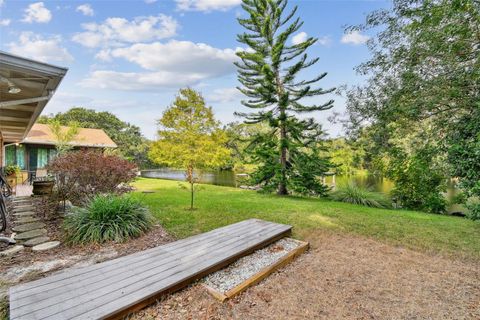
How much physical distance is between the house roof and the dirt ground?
14848mm

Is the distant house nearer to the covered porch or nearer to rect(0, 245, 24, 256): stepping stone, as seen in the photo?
the covered porch

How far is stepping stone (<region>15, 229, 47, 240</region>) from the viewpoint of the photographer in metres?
4.12

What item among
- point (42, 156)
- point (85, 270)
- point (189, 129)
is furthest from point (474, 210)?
point (42, 156)

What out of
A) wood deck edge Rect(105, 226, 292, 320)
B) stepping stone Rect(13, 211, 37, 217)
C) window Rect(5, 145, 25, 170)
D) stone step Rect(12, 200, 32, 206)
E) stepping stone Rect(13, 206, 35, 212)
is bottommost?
stepping stone Rect(13, 211, 37, 217)

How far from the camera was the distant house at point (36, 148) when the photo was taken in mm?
12984

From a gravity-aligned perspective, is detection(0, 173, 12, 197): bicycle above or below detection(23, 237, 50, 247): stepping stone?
above

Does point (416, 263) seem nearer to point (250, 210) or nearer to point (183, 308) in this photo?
point (183, 308)

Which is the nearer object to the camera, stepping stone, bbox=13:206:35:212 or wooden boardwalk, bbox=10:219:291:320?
wooden boardwalk, bbox=10:219:291:320

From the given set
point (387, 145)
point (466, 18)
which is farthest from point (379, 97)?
point (466, 18)

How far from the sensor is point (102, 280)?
7.90 feet

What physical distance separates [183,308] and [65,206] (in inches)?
213

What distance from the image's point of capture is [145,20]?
26.4 ft

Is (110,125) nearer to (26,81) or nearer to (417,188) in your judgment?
(26,81)

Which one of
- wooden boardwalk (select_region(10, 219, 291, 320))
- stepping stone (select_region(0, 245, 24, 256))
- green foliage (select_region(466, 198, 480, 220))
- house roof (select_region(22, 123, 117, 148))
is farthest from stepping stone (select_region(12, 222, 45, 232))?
house roof (select_region(22, 123, 117, 148))
